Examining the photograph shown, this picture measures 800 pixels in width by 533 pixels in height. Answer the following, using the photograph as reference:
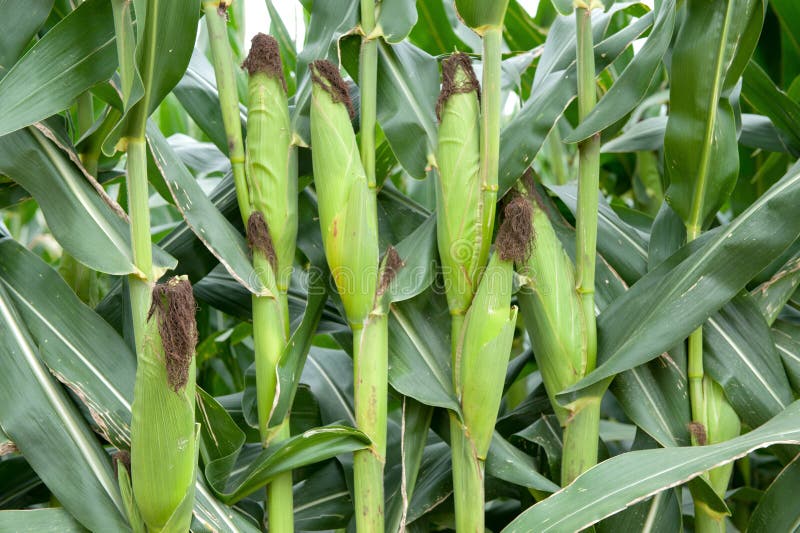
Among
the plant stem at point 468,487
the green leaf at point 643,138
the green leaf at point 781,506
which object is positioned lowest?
the green leaf at point 781,506

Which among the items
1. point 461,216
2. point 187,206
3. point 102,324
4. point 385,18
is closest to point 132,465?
point 102,324

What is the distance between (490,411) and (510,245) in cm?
23

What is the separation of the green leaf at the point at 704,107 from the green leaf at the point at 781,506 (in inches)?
15.2

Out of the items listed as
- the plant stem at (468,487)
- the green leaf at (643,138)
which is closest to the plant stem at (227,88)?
the plant stem at (468,487)

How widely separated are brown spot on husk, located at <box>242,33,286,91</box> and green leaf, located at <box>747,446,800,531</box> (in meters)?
→ 0.93

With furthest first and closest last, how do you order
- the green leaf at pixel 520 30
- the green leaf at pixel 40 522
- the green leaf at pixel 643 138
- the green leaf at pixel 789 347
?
1. the green leaf at pixel 520 30
2. the green leaf at pixel 643 138
3. the green leaf at pixel 789 347
4. the green leaf at pixel 40 522

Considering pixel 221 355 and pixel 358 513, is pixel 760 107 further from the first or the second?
pixel 221 355

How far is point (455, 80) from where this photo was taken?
108 cm

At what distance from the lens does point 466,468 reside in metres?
1.05

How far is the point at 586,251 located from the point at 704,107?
28cm

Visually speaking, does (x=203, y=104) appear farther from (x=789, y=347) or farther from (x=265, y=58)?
(x=789, y=347)

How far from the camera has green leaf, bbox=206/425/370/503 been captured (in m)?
0.97

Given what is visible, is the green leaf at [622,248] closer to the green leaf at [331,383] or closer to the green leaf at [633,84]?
the green leaf at [633,84]

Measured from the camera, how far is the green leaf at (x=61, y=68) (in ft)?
3.11
